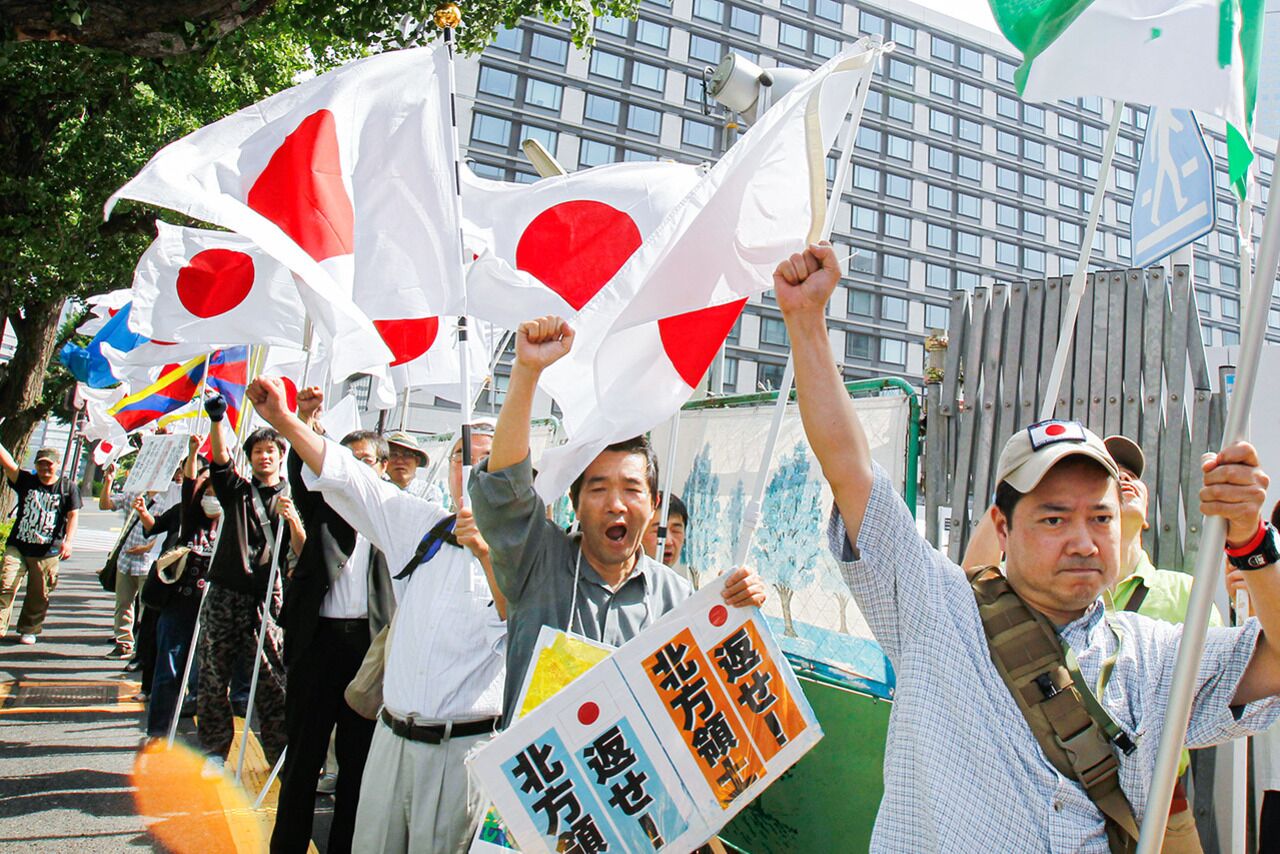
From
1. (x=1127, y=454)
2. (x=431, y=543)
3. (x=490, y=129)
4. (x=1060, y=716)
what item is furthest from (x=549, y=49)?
(x=1060, y=716)

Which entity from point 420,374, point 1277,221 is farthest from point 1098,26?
point 420,374

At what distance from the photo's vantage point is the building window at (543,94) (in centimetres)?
4556

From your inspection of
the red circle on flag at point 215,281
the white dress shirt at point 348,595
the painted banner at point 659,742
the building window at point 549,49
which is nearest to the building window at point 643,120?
the building window at point 549,49

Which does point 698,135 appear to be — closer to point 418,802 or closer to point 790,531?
point 790,531

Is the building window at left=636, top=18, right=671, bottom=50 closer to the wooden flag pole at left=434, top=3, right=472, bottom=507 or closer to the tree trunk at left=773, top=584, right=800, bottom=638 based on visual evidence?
the wooden flag pole at left=434, top=3, right=472, bottom=507

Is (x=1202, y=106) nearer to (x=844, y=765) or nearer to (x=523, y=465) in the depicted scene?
(x=523, y=465)

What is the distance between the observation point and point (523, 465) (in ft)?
7.99

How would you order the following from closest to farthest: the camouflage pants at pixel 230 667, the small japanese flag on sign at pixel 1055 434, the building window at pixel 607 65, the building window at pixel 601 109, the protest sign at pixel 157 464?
the small japanese flag on sign at pixel 1055 434
the camouflage pants at pixel 230 667
the protest sign at pixel 157 464
the building window at pixel 601 109
the building window at pixel 607 65

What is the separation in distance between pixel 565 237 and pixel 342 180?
1.02m

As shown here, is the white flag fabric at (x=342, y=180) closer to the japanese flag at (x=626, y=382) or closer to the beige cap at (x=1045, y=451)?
the japanese flag at (x=626, y=382)

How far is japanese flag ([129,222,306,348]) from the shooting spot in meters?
4.71

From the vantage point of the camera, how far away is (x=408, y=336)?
5.05m

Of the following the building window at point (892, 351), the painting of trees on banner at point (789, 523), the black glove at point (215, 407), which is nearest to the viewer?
the painting of trees on banner at point (789, 523)

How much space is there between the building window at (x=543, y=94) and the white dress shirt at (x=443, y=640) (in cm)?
4560
